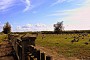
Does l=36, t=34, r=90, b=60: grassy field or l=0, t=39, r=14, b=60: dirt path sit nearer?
l=0, t=39, r=14, b=60: dirt path

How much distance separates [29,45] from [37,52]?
1.47 m

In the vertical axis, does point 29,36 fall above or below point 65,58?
above

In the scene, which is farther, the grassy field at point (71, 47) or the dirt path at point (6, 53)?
the grassy field at point (71, 47)

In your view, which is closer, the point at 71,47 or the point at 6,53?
the point at 6,53

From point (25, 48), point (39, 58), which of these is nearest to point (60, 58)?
point (25, 48)

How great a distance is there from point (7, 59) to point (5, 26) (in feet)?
291

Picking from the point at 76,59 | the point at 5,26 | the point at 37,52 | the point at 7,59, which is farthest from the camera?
the point at 5,26

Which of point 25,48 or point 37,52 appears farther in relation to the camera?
point 25,48

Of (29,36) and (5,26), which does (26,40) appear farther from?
(5,26)

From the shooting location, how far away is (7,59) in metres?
15.8

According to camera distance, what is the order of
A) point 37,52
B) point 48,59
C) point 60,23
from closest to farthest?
point 48,59, point 37,52, point 60,23

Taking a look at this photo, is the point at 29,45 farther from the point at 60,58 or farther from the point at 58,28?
the point at 58,28

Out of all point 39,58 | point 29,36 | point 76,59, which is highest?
point 29,36

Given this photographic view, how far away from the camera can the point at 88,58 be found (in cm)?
1769
